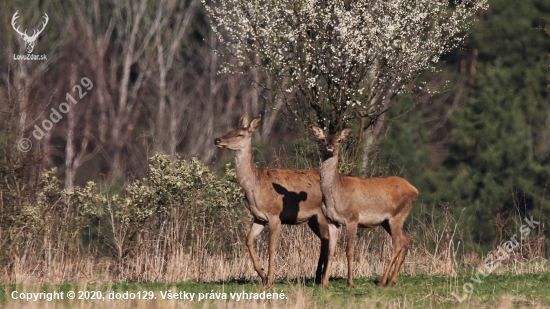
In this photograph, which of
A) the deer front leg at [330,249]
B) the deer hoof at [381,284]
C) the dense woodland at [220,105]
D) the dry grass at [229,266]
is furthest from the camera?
the dense woodland at [220,105]

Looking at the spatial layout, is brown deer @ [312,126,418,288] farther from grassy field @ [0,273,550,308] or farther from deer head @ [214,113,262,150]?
deer head @ [214,113,262,150]

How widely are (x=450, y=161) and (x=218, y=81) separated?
610 inches

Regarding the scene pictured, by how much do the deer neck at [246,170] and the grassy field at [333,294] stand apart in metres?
1.40

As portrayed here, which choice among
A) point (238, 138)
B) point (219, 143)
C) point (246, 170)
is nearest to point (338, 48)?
point (238, 138)

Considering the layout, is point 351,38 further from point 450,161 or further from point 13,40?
point 13,40

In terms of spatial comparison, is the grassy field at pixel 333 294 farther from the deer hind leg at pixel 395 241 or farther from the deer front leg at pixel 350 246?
the deer hind leg at pixel 395 241

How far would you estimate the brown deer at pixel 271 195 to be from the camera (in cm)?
984

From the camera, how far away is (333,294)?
Result: 8711mm

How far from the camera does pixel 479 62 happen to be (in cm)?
2920

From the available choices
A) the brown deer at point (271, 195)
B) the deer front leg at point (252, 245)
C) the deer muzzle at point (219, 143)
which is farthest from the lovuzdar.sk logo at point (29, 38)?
the deer front leg at point (252, 245)

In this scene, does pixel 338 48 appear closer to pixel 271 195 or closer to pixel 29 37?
pixel 271 195

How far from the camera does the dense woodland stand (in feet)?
72.9

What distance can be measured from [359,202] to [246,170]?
1666mm

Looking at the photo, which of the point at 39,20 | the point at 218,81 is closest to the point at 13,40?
the point at 39,20
